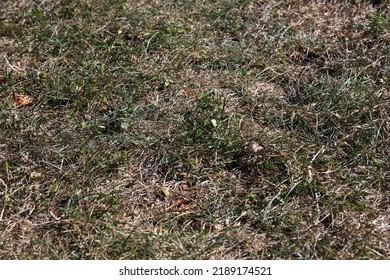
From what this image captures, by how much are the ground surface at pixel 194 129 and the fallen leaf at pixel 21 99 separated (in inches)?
0.4

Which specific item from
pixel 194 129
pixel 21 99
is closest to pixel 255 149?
pixel 194 129

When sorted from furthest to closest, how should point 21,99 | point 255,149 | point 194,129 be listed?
point 21,99
point 194,129
point 255,149

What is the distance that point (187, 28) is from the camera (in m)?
4.42

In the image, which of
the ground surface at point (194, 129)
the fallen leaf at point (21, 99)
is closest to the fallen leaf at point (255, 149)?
the ground surface at point (194, 129)

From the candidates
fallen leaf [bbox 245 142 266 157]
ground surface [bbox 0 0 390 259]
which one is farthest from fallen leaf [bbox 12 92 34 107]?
fallen leaf [bbox 245 142 266 157]

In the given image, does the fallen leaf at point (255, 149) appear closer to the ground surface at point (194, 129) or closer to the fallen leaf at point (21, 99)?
the ground surface at point (194, 129)

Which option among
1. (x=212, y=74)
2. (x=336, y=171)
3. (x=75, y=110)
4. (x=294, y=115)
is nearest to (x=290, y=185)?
(x=336, y=171)

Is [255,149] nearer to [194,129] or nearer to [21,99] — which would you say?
[194,129]

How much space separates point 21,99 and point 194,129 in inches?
41.7

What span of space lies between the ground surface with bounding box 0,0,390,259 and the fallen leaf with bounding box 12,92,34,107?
0.01 m

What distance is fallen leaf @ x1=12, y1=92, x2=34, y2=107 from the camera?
3.92 metres

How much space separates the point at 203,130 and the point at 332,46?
121 centimetres

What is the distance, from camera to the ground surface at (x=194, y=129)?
10.5 ft

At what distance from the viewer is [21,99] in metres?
3.94
